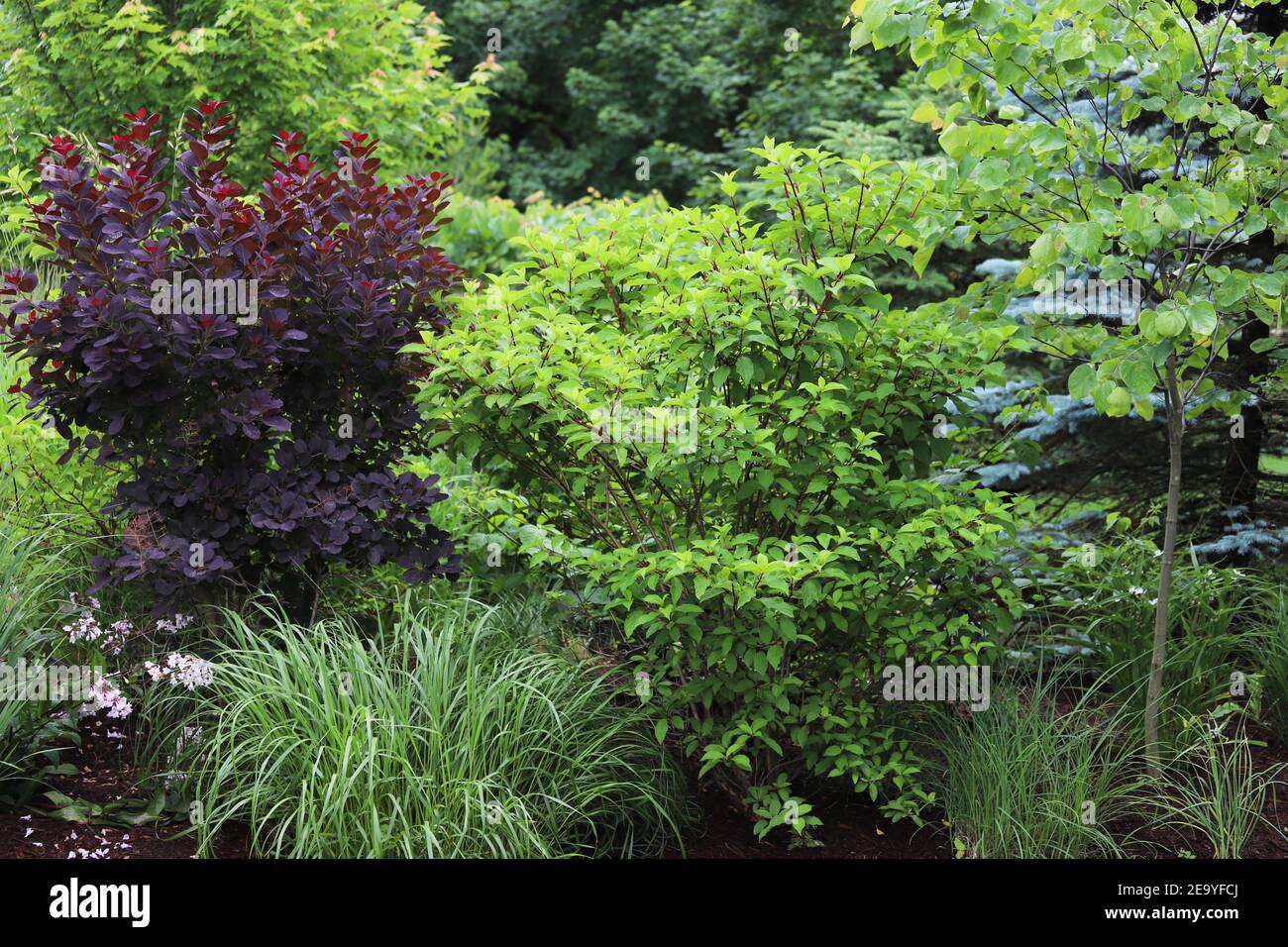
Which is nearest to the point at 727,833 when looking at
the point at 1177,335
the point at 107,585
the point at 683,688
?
the point at 683,688

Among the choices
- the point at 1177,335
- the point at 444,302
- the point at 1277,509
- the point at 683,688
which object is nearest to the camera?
the point at 1177,335

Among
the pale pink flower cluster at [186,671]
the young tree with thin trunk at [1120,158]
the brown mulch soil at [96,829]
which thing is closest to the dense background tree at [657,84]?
the young tree with thin trunk at [1120,158]

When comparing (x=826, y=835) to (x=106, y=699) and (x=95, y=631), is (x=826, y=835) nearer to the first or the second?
(x=106, y=699)

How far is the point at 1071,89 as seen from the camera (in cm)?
455

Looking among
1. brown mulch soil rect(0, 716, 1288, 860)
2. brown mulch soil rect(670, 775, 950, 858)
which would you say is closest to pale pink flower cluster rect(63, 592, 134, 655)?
brown mulch soil rect(0, 716, 1288, 860)

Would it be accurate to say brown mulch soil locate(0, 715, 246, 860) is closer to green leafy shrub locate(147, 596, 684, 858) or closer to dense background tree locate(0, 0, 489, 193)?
green leafy shrub locate(147, 596, 684, 858)

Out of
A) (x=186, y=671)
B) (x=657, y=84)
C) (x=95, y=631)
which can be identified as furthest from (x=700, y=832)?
(x=657, y=84)

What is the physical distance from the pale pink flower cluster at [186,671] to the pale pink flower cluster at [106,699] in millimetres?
140

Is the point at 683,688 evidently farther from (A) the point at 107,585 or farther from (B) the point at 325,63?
(B) the point at 325,63

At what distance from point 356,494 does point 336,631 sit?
56cm

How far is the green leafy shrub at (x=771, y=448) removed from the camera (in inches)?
162

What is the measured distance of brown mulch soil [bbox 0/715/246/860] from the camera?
3.95 m

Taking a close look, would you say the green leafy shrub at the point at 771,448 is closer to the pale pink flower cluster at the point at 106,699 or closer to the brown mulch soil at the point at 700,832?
the brown mulch soil at the point at 700,832

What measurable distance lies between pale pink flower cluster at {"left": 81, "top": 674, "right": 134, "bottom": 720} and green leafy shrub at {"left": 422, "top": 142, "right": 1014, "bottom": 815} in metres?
1.52
